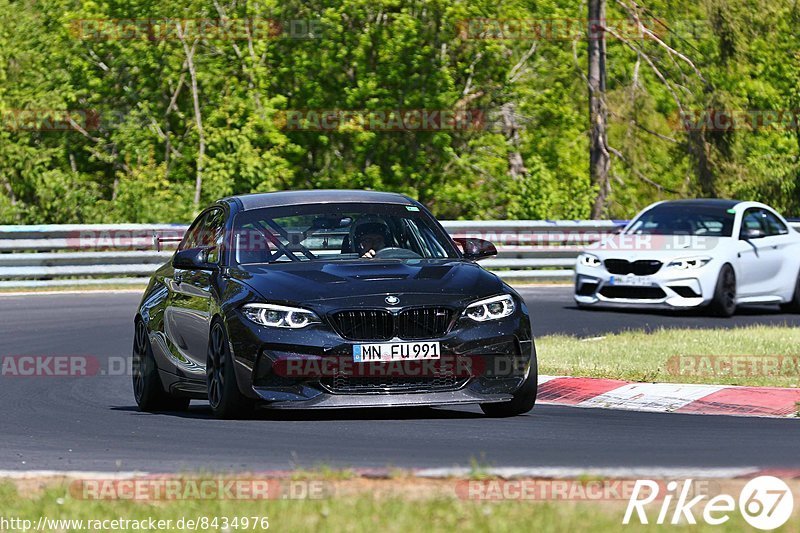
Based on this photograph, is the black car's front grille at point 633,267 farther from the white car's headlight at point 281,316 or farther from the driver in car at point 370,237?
the white car's headlight at point 281,316

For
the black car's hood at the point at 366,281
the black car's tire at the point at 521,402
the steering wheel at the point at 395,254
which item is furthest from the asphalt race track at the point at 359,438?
the steering wheel at the point at 395,254

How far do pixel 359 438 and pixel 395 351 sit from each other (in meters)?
0.86

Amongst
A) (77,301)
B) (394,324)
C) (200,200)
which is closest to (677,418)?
(394,324)

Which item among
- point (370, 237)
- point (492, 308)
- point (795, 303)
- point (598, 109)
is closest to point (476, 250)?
point (370, 237)

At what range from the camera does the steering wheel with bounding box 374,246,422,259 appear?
36.2 ft

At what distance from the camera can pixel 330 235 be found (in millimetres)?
11141

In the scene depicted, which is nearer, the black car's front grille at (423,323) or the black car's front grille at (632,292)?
the black car's front grille at (423,323)

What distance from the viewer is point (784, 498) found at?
21.3 ft

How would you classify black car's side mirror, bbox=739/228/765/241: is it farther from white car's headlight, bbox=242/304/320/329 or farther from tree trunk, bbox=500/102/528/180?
tree trunk, bbox=500/102/528/180

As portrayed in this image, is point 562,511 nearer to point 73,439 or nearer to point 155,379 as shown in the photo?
point 73,439

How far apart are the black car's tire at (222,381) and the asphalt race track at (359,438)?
14 cm

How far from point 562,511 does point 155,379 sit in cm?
592

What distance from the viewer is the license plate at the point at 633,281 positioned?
2098 cm

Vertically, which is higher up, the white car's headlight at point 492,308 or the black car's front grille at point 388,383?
the white car's headlight at point 492,308
